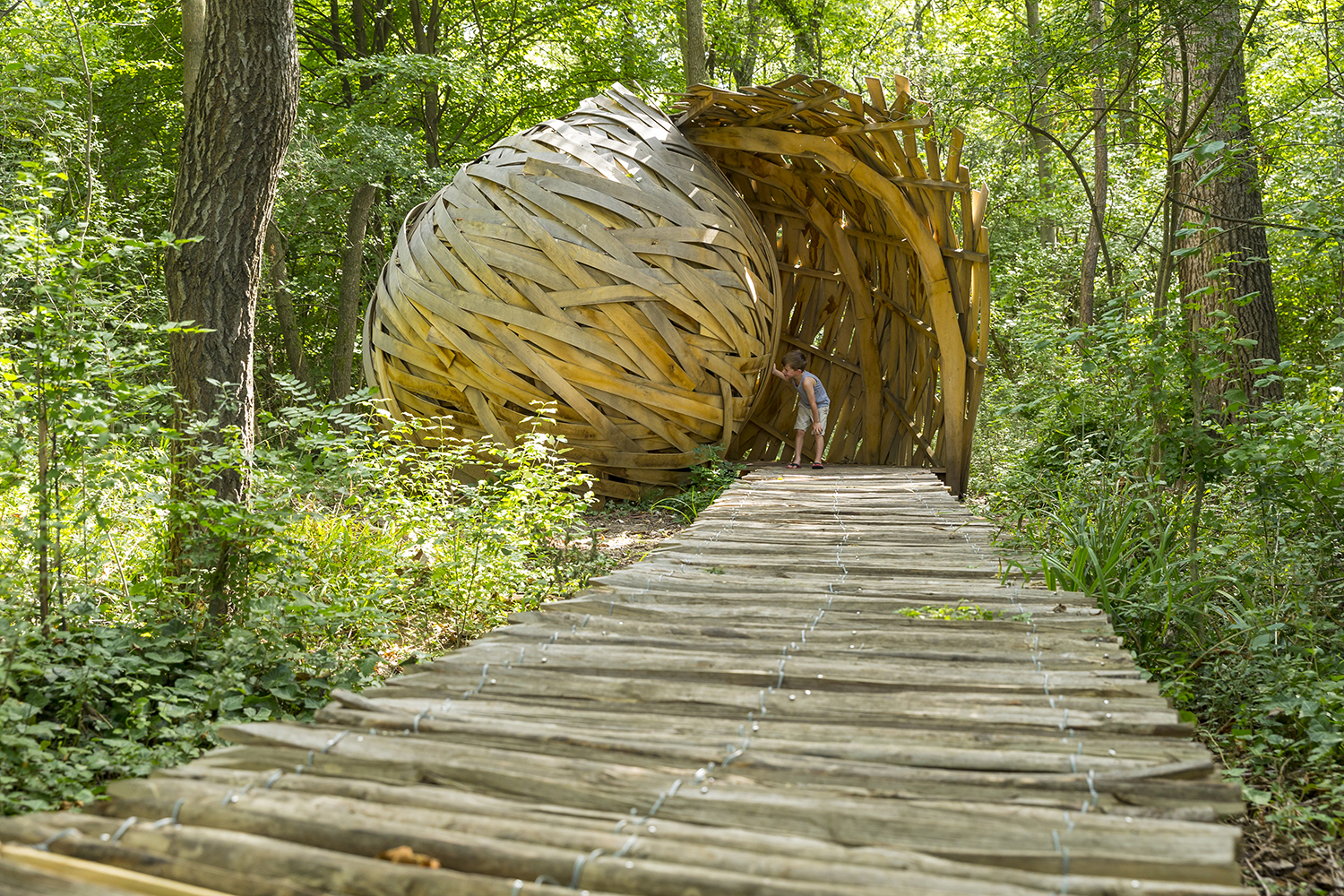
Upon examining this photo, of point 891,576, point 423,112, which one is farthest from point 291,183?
point 891,576

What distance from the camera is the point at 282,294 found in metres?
12.0

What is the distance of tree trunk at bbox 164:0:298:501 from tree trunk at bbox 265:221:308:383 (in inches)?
327

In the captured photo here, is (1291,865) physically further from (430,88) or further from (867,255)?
(430,88)

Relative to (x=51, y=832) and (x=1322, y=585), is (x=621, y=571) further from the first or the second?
(x=1322, y=585)

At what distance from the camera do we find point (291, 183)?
10.4 metres

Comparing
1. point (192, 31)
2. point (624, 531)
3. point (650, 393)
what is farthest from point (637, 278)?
point (192, 31)

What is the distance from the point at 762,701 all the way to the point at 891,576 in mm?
1429

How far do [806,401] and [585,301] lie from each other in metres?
2.45

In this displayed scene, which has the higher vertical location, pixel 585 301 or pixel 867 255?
pixel 867 255

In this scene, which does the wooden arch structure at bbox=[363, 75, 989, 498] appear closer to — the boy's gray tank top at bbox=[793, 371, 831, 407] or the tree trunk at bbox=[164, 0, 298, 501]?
the boy's gray tank top at bbox=[793, 371, 831, 407]

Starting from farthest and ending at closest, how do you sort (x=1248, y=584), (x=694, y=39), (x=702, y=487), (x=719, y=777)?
(x=694, y=39) → (x=702, y=487) → (x=1248, y=584) → (x=719, y=777)

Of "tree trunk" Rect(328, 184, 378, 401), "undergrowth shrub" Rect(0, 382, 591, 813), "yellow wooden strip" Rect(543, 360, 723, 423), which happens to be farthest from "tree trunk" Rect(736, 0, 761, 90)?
"undergrowth shrub" Rect(0, 382, 591, 813)

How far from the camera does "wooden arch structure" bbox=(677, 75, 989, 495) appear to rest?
6410mm

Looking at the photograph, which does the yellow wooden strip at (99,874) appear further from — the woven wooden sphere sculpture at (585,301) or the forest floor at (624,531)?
the woven wooden sphere sculpture at (585,301)
